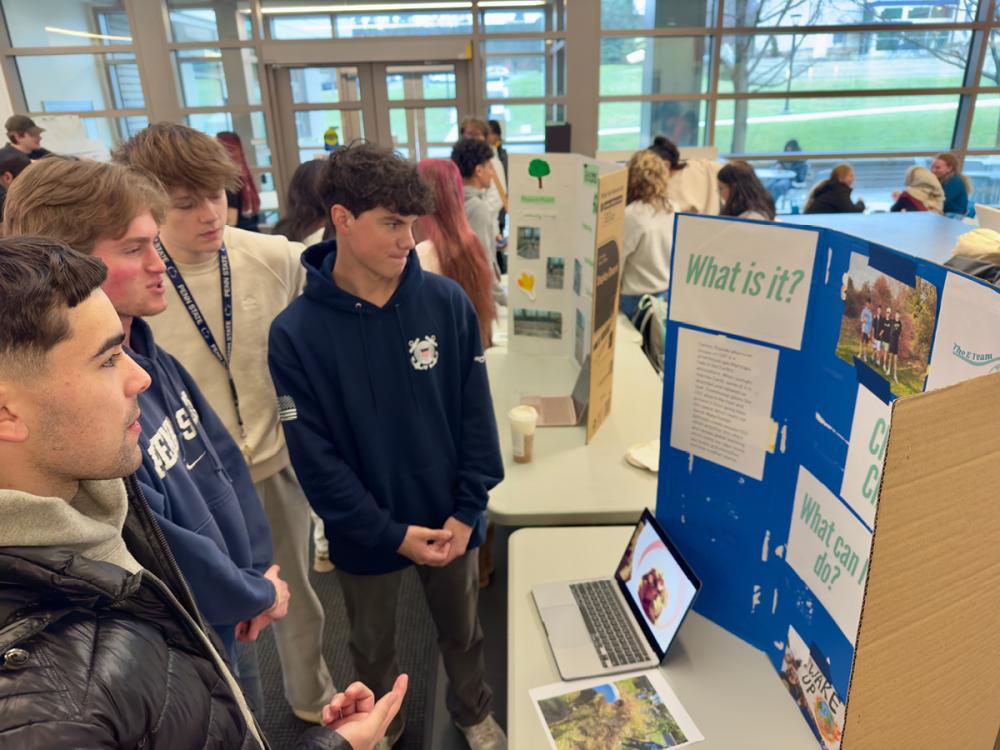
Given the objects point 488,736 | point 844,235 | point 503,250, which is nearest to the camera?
point 844,235

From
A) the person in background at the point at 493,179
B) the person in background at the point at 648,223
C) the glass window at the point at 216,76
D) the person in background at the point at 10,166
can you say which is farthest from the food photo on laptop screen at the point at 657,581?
the glass window at the point at 216,76

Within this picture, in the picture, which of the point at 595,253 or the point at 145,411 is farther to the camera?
the point at 595,253

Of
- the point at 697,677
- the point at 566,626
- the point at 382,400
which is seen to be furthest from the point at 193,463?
the point at 697,677

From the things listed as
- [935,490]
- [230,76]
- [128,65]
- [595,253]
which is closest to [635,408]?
[595,253]

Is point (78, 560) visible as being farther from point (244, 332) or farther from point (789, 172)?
point (789, 172)

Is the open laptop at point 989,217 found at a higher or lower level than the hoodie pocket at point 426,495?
higher

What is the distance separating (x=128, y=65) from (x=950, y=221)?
8.11 meters

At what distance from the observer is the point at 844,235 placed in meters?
0.98

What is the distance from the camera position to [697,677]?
121cm

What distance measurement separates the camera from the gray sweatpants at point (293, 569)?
178cm

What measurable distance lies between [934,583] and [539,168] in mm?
2118

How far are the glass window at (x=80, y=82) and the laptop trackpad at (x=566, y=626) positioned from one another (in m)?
8.20

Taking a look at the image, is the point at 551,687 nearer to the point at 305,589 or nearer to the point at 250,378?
the point at 305,589

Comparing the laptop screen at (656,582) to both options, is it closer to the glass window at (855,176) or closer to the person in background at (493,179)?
the person in background at (493,179)
